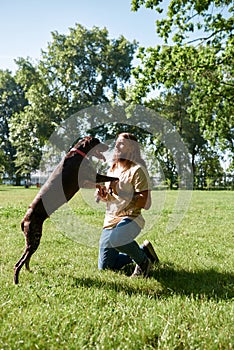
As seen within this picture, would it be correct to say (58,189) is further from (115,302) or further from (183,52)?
(183,52)

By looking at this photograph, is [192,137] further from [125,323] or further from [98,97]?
[125,323]

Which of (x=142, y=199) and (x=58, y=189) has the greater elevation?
(x=58, y=189)

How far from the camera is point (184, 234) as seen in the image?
7.59 m

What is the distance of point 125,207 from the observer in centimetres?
443

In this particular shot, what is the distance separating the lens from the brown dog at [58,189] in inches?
153

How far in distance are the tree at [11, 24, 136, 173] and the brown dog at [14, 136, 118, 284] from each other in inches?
1368

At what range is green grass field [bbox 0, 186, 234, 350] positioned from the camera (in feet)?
8.64

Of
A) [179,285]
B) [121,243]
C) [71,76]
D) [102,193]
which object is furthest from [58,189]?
[71,76]

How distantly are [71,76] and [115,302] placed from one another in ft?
124

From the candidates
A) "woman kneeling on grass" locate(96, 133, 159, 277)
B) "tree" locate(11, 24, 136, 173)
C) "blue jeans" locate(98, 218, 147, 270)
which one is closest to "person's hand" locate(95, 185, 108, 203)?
"woman kneeling on grass" locate(96, 133, 159, 277)

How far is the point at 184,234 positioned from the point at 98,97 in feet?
110

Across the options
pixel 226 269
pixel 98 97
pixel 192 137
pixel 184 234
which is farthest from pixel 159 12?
pixel 192 137

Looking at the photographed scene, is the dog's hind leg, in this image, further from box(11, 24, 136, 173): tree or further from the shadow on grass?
box(11, 24, 136, 173): tree

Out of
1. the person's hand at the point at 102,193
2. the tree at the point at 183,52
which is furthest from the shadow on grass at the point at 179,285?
the tree at the point at 183,52
